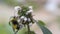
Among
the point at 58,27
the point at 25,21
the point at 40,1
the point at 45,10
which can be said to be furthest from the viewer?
the point at 40,1

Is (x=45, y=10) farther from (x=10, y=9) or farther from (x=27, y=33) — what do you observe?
(x=27, y=33)

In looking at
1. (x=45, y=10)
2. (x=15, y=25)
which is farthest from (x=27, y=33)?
(x=45, y=10)

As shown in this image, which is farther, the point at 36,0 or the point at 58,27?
the point at 36,0

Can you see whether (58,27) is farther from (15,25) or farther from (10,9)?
(15,25)

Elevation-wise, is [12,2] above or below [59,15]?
above

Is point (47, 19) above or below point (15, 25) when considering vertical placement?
below

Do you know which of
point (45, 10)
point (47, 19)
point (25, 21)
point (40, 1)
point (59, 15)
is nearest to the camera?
point (25, 21)

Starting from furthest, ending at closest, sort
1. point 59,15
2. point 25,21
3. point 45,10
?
point 45,10
point 59,15
point 25,21

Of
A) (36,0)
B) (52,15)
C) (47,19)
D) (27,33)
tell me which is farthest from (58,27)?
(27,33)

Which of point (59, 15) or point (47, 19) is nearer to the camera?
point (47, 19)
